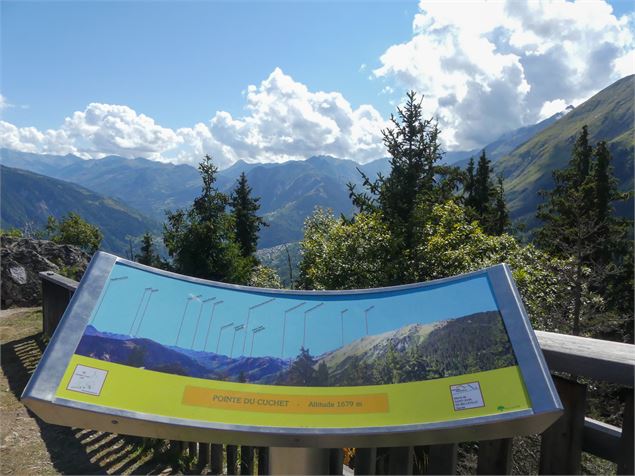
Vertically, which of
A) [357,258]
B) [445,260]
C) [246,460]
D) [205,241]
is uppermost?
[205,241]

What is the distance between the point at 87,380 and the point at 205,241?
2401 cm

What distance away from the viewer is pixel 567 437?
2.02 metres

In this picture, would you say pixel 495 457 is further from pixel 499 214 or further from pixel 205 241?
pixel 499 214

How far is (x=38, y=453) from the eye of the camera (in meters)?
4.90

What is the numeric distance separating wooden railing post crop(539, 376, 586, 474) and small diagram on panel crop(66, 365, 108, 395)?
1.94 metres

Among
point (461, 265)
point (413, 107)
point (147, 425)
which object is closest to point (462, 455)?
point (147, 425)

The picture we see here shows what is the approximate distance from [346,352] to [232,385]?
54cm

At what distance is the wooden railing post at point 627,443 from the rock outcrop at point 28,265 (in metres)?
15.1

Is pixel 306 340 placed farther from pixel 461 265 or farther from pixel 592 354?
pixel 461 265

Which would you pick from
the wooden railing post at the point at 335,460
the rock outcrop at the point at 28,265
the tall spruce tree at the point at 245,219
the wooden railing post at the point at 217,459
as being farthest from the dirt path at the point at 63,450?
the tall spruce tree at the point at 245,219

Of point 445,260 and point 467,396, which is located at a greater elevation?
point 445,260

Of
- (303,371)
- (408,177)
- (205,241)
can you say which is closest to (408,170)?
(408,177)

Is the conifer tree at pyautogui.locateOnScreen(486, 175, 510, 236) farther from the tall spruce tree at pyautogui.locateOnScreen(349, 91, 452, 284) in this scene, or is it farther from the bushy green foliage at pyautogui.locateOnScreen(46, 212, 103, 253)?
the bushy green foliage at pyautogui.locateOnScreen(46, 212, 103, 253)

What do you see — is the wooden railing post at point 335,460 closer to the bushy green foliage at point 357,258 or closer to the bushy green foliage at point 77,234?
the bushy green foliage at point 357,258
